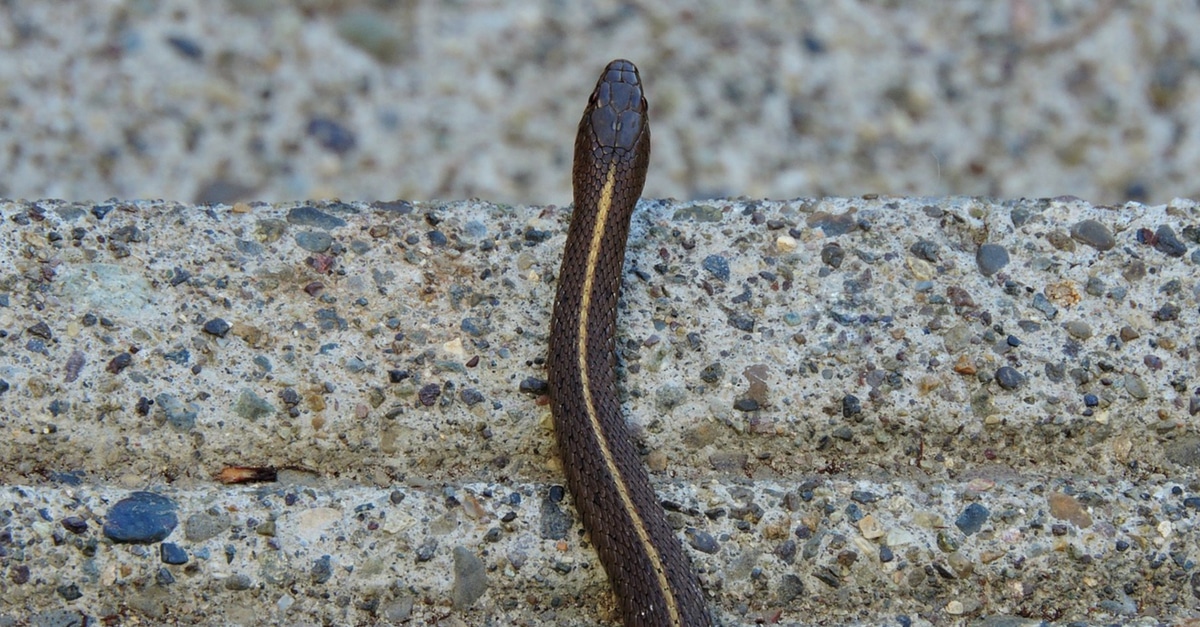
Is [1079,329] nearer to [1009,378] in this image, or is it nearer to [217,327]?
[1009,378]

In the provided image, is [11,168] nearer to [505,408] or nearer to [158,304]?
[158,304]

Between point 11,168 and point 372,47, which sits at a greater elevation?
point 372,47

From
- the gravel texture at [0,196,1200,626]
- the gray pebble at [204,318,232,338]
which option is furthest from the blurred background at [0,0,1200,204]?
the gray pebble at [204,318,232,338]

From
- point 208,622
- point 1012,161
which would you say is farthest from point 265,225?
point 1012,161

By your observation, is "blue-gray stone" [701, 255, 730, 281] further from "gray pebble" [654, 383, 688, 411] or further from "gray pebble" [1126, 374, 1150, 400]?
"gray pebble" [1126, 374, 1150, 400]

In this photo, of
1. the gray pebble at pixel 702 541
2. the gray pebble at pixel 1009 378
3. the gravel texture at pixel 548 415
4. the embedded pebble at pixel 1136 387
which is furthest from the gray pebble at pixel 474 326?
the embedded pebble at pixel 1136 387

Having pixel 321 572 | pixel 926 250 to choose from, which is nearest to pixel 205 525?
pixel 321 572
